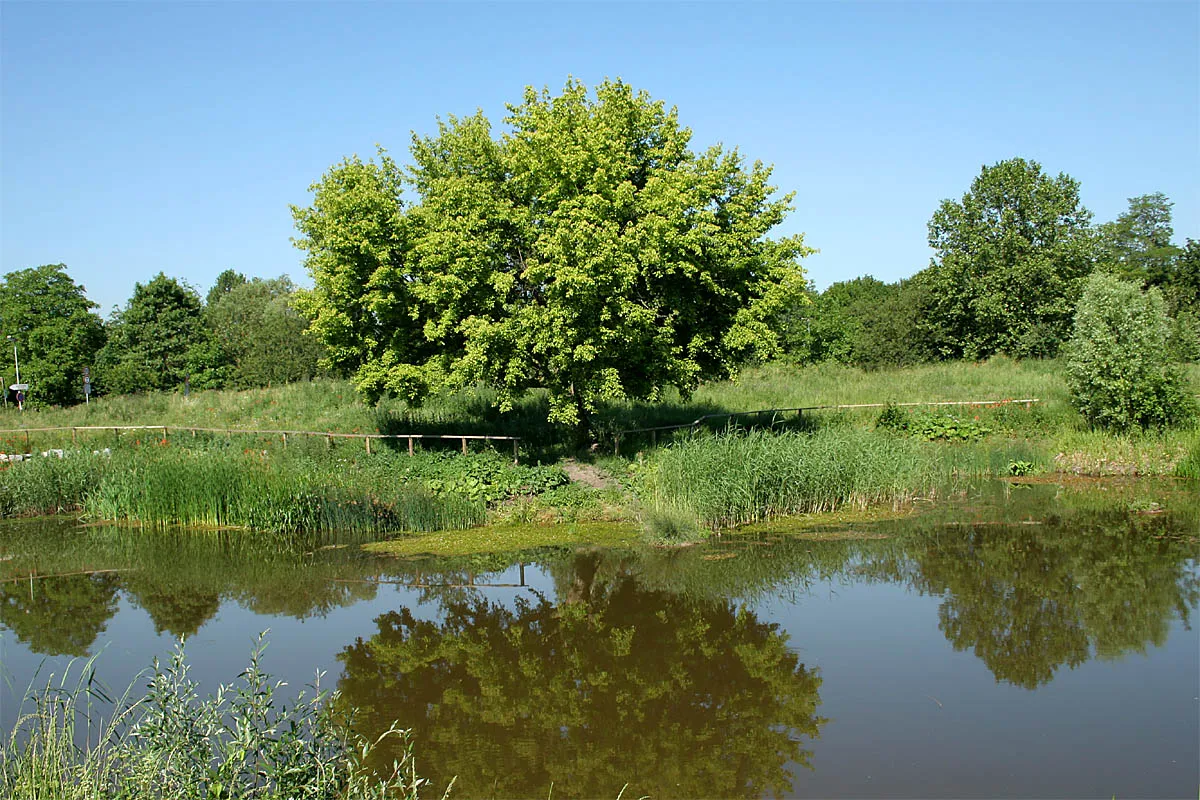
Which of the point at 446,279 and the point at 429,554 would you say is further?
the point at 446,279

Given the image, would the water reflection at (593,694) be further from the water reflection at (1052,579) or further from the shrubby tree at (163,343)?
the shrubby tree at (163,343)

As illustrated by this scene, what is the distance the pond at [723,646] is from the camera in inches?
322

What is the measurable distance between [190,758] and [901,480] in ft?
52.1

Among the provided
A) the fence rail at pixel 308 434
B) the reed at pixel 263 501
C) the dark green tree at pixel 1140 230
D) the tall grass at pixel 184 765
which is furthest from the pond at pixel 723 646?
the dark green tree at pixel 1140 230

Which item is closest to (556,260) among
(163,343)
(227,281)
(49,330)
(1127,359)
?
(1127,359)

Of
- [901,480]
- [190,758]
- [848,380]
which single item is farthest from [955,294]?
[190,758]

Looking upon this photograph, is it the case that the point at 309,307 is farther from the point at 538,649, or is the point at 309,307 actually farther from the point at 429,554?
the point at 538,649

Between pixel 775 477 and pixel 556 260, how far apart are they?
6298mm

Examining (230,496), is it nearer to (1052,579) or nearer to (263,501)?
(263,501)

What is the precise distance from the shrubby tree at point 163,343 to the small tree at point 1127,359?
44368 millimetres

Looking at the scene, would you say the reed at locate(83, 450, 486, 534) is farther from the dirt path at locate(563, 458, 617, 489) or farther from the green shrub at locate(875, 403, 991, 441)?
the green shrub at locate(875, 403, 991, 441)

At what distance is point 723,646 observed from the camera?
11.2 m

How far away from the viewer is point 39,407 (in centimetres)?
4194

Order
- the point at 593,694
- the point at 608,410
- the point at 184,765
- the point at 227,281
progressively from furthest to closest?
the point at 227,281
the point at 608,410
the point at 593,694
the point at 184,765
